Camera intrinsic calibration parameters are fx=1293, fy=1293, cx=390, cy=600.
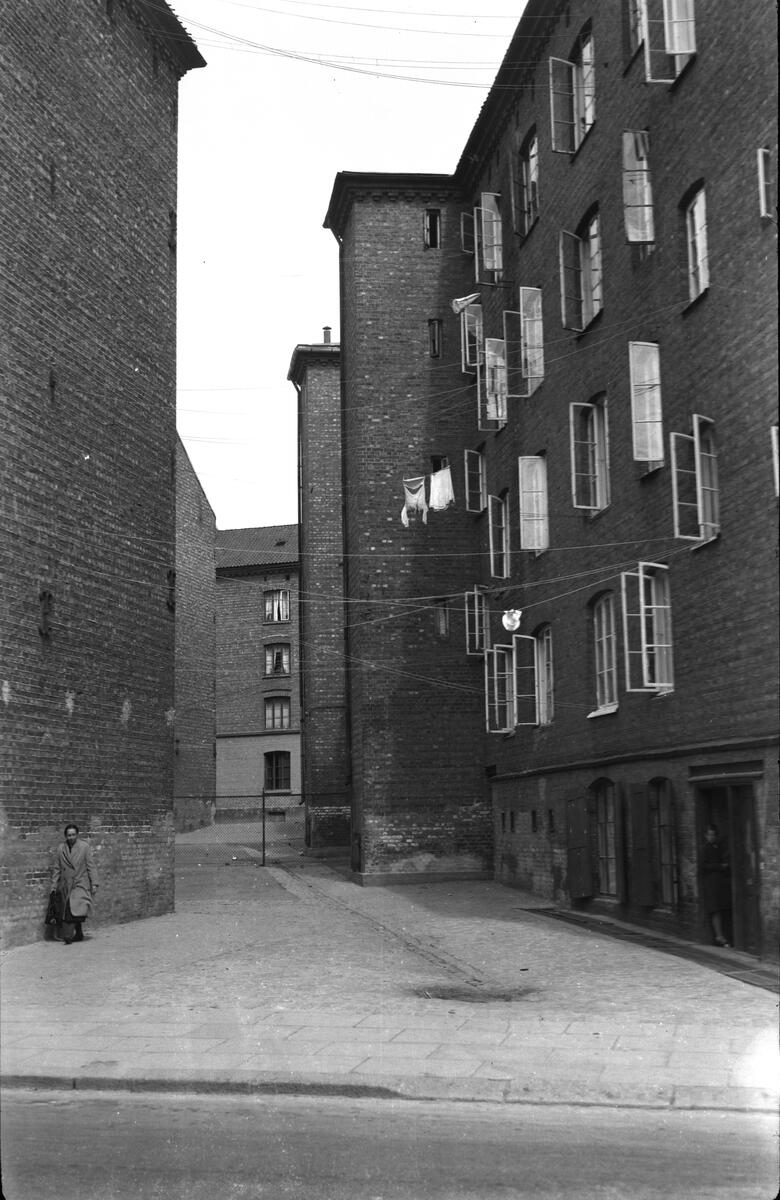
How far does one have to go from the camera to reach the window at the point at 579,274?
72.0ft

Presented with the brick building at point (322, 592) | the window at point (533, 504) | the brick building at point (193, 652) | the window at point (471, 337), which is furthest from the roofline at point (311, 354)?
the window at point (533, 504)

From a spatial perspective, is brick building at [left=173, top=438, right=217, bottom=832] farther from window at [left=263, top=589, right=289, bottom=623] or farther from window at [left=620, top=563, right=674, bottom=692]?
window at [left=620, top=563, right=674, bottom=692]

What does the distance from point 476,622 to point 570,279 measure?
9.26 m

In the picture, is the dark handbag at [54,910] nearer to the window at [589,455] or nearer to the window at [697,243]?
the window at [589,455]

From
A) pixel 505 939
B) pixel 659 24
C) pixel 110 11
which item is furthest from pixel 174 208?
pixel 505 939

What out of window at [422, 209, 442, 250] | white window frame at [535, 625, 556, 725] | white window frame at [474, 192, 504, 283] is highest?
window at [422, 209, 442, 250]

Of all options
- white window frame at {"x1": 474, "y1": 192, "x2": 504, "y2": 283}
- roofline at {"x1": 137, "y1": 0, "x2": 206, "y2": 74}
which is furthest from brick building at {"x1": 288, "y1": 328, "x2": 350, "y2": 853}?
roofline at {"x1": 137, "y1": 0, "x2": 206, "y2": 74}

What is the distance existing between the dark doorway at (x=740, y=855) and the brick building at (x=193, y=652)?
34.6 m

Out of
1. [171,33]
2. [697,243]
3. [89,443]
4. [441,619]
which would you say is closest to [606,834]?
[697,243]

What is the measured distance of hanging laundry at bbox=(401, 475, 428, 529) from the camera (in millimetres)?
30047

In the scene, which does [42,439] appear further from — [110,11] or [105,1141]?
[105,1141]

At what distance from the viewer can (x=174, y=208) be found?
→ 2427 cm

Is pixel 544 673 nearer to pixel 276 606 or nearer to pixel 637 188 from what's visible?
pixel 637 188

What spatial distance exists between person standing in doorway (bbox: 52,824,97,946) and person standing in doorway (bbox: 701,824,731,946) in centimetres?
840
